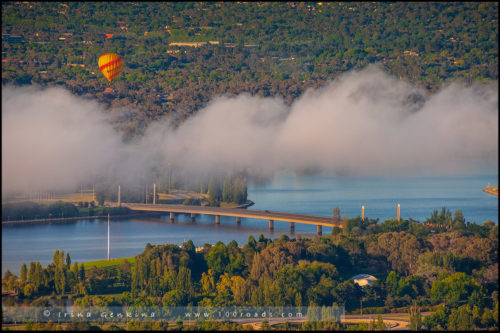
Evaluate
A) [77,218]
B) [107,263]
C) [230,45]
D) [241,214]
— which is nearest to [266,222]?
[241,214]

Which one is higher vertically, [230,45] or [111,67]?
[230,45]

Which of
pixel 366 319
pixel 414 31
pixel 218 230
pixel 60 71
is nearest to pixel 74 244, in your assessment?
pixel 218 230

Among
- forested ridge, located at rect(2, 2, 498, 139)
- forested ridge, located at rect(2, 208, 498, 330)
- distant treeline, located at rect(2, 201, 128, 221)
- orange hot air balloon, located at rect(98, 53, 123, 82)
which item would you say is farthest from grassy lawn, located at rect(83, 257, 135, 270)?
orange hot air balloon, located at rect(98, 53, 123, 82)

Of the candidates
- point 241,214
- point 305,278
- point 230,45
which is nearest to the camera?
point 305,278

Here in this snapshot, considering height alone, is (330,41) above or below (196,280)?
above

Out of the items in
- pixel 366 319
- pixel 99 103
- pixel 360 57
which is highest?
pixel 360 57

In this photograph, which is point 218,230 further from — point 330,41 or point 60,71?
point 330,41

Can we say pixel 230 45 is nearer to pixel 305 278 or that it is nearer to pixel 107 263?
pixel 107 263
